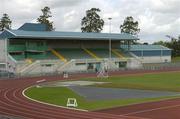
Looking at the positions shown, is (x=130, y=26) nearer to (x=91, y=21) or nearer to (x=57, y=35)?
(x=91, y=21)

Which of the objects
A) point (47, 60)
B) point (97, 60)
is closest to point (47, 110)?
point (47, 60)

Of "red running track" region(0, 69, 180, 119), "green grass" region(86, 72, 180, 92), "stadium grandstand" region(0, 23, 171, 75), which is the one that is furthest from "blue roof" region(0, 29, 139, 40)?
"red running track" region(0, 69, 180, 119)

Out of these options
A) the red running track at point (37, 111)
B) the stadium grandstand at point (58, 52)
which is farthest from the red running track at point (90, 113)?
the stadium grandstand at point (58, 52)

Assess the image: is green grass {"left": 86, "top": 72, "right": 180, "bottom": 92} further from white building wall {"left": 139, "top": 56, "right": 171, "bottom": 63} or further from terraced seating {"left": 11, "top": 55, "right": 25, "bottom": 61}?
white building wall {"left": 139, "top": 56, "right": 171, "bottom": 63}

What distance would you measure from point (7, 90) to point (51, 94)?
7.36 m

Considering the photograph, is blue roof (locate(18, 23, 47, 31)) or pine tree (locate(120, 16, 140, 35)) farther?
pine tree (locate(120, 16, 140, 35))

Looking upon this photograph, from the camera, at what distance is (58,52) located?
92062 mm

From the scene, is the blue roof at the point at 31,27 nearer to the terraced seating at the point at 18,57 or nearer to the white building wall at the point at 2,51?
the white building wall at the point at 2,51

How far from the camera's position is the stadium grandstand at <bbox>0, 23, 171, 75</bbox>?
3233 inches

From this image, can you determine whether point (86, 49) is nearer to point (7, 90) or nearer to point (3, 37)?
point (3, 37)

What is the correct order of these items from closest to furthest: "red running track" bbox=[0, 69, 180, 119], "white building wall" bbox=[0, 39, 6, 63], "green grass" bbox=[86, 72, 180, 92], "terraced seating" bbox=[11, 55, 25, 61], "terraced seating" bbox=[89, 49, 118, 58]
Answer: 1. "red running track" bbox=[0, 69, 180, 119]
2. "green grass" bbox=[86, 72, 180, 92]
3. "terraced seating" bbox=[11, 55, 25, 61]
4. "white building wall" bbox=[0, 39, 6, 63]
5. "terraced seating" bbox=[89, 49, 118, 58]

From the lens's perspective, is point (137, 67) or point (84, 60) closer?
point (84, 60)

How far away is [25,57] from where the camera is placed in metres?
86.2

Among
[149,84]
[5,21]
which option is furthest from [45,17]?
[149,84]
